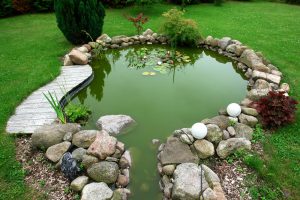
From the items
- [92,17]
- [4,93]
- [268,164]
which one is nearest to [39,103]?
[4,93]

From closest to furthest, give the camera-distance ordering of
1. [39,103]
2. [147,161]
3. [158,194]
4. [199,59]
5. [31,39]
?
1. [158,194]
2. [147,161]
3. [39,103]
4. [199,59]
5. [31,39]

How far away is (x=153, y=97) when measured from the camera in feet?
21.8

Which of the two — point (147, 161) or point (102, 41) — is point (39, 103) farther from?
point (102, 41)

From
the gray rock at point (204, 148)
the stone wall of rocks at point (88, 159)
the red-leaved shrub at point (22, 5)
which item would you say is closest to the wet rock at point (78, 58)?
the stone wall of rocks at point (88, 159)

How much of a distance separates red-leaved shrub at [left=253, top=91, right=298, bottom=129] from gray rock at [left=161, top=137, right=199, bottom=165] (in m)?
1.65

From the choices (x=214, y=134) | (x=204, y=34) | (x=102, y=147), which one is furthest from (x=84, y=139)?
(x=204, y=34)

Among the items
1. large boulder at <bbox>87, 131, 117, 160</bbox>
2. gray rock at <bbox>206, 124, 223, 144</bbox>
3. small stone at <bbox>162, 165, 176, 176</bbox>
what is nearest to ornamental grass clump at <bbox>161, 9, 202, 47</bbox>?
gray rock at <bbox>206, 124, 223, 144</bbox>

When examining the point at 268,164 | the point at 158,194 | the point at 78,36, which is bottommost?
the point at 158,194

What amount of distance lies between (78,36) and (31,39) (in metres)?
2.12

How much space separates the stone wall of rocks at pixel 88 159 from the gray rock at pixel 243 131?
1.96 meters

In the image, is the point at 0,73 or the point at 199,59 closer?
the point at 0,73

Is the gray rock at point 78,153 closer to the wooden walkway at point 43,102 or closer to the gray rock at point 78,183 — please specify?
the gray rock at point 78,183

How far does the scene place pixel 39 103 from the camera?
6.12 meters

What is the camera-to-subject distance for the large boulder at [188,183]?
3820 millimetres
